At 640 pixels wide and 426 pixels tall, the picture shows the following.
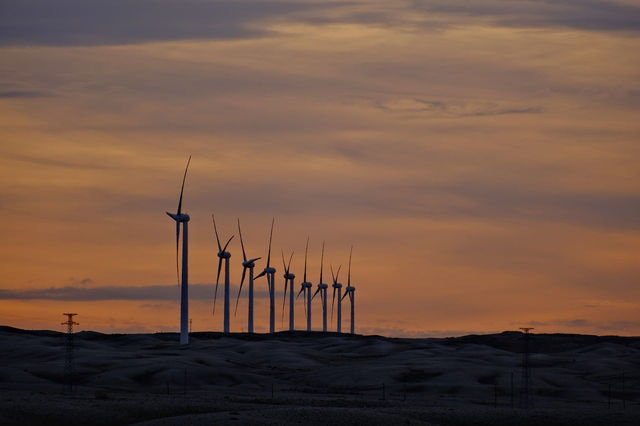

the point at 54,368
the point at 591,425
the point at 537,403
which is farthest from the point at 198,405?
the point at 54,368

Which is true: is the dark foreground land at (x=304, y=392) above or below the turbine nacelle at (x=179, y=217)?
below

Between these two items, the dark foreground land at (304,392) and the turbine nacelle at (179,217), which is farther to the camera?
the turbine nacelle at (179,217)

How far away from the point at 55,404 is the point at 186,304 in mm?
93888

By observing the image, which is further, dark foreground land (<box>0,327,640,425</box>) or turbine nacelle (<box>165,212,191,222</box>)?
turbine nacelle (<box>165,212,191,222</box>)

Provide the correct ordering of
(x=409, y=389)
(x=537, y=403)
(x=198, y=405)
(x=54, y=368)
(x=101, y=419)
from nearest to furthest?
(x=101, y=419), (x=198, y=405), (x=537, y=403), (x=409, y=389), (x=54, y=368)

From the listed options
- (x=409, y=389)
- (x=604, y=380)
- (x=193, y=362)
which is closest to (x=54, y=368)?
(x=193, y=362)

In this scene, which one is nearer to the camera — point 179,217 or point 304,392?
point 304,392

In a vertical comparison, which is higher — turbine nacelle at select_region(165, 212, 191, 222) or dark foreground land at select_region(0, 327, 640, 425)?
turbine nacelle at select_region(165, 212, 191, 222)

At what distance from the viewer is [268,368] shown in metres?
189

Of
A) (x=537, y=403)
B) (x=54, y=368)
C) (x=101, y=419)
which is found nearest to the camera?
(x=101, y=419)

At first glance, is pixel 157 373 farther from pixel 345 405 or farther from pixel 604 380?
pixel 604 380

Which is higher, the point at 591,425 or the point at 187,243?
the point at 187,243

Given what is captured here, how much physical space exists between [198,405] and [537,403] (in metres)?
46.5

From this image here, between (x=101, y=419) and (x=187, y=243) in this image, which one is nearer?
(x=101, y=419)
